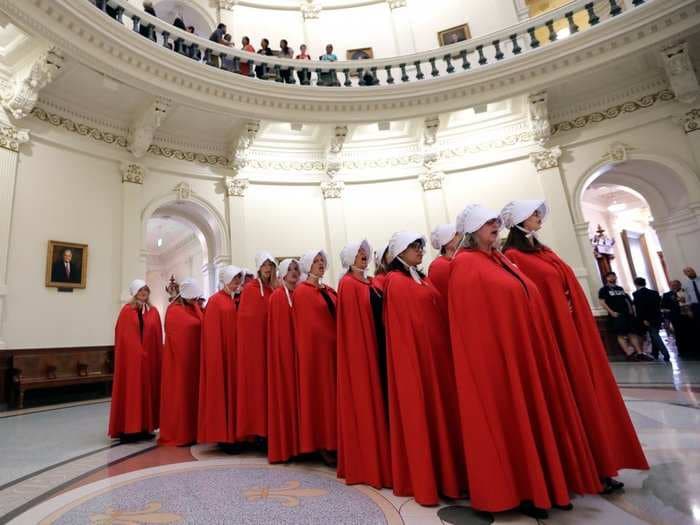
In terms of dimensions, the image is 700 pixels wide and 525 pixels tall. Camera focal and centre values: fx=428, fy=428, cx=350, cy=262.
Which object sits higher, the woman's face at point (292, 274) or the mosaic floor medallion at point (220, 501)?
the woman's face at point (292, 274)

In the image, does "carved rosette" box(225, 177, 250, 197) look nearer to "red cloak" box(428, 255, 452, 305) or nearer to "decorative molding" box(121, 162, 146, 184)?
"decorative molding" box(121, 162, 146, 184)

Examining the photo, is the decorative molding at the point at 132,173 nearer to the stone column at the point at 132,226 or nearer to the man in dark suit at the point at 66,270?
the stone column at the point at 132,226

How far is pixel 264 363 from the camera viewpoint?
362 centimetres

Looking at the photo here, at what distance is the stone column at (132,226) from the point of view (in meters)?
7.82

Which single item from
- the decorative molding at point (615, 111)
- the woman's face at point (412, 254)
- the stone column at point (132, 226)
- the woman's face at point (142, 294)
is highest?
the decorative molding at point (615, 111)

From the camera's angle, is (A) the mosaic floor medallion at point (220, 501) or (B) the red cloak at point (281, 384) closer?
(A) the mosaic floor medallion at point (220, 501)

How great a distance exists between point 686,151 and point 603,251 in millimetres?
5615

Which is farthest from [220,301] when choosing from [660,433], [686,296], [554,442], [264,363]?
[686,296]

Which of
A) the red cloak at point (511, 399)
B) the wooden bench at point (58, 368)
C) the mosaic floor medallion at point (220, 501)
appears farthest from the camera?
the wooden bench at point (58, 368)

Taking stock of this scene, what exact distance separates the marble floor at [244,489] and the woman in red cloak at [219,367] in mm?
218

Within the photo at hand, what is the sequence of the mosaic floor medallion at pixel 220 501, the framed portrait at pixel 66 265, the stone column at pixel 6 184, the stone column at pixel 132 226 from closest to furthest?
the mosaic floor medallion at pixel 220 501 < the stone column at pixel 6 184 < the framed portrait at pixel 66 265 < the stone column at pixel 132 226

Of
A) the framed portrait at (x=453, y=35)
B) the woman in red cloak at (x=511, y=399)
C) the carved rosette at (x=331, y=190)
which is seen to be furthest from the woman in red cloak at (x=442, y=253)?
the framed portrait at (x=453, y=35)

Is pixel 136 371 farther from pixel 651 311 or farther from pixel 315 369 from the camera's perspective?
pixel 651 311

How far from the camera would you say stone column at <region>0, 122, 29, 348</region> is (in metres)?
6.35
